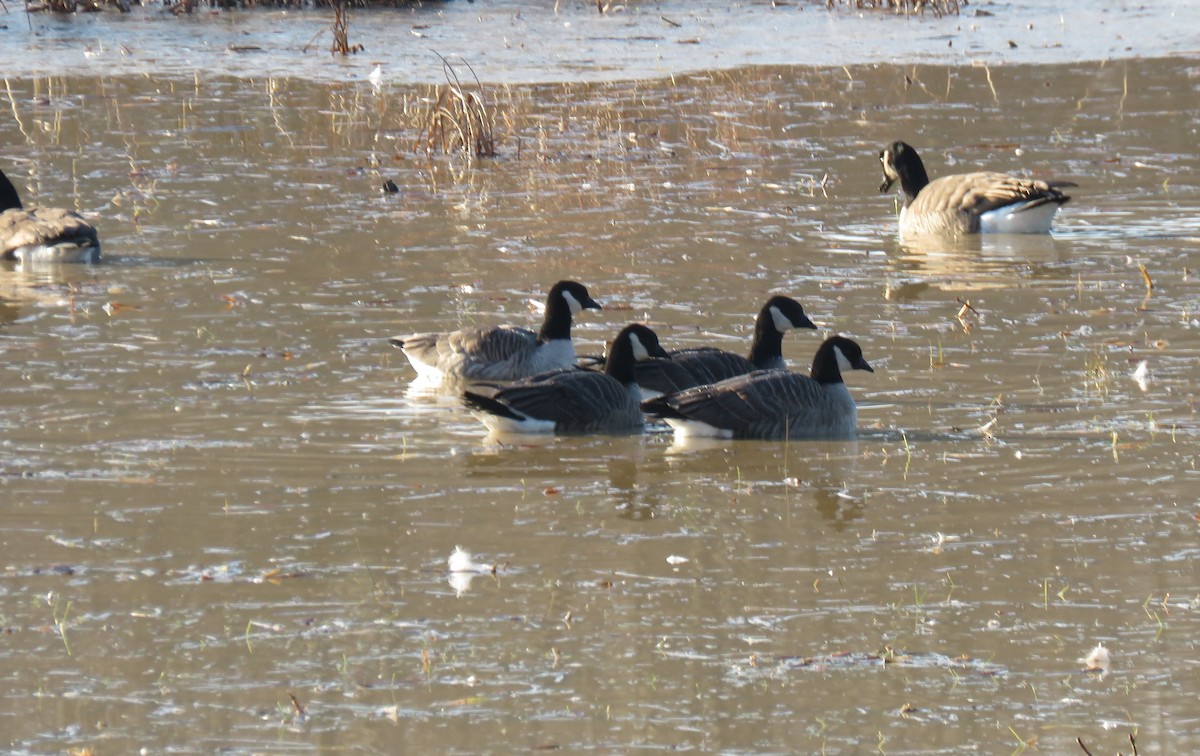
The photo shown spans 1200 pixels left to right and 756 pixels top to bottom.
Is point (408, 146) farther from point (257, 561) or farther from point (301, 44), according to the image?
point (257, 561)

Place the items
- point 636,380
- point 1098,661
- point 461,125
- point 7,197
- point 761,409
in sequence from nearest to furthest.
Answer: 1. point 1098,661
2. point 761,409
3. point 636,380
4. point 7,197
5. point 461,125

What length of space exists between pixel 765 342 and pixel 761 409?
1.10 metres

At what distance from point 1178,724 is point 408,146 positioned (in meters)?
14.4

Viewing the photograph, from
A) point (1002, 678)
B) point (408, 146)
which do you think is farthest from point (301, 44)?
point (1002, 678)

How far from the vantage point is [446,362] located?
10914mm

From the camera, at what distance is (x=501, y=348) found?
36.5ft

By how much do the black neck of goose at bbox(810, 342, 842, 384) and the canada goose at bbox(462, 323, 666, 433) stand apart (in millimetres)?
951

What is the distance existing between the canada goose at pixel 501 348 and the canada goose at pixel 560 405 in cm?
75

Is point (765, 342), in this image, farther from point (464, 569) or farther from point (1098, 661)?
point (1098, 661)

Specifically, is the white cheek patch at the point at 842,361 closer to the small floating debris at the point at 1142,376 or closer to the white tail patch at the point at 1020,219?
the small floating debris at the point at 1142,376

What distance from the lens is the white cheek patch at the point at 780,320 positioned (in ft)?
35.7

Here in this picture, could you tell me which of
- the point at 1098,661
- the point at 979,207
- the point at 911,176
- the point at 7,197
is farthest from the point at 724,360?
the point at 7,197

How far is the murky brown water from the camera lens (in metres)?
6.33

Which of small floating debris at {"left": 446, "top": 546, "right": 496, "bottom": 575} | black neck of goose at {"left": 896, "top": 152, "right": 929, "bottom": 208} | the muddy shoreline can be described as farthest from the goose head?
small floating debris at {"left": 446, "top": 546, "right": 496, "bottom": 575}
